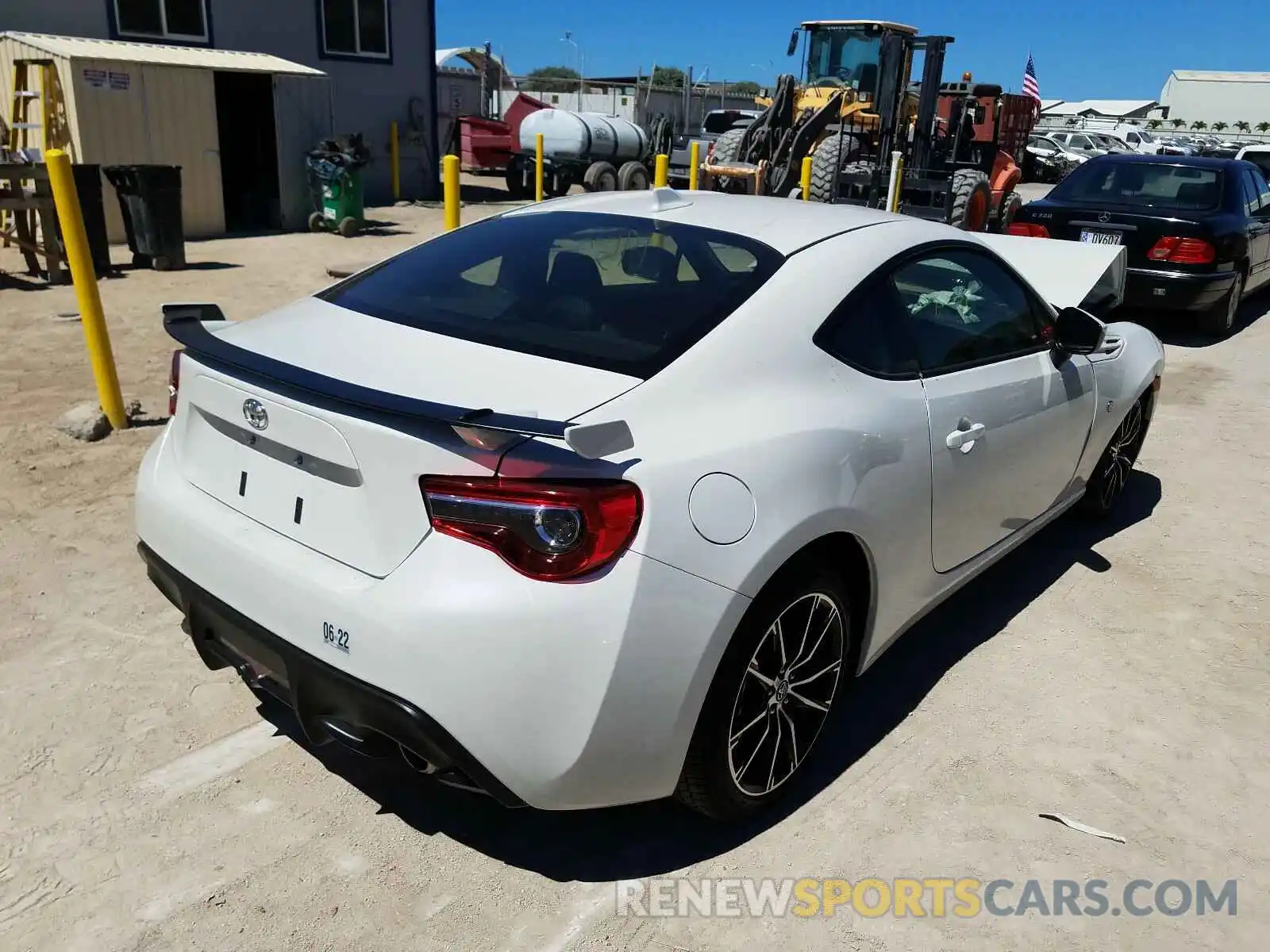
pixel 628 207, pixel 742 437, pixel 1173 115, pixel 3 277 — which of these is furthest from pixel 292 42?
pixel 1173 115

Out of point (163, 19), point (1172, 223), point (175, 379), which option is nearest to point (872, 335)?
point (175, 379)

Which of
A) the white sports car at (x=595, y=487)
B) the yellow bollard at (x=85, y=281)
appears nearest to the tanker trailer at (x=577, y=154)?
the yellow bollard at (x=85, y=281)

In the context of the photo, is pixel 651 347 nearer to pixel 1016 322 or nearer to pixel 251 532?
pixel 251 532

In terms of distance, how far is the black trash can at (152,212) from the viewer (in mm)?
10992

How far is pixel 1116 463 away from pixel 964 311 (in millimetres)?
1851

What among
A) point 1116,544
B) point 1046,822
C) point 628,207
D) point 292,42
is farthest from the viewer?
point 292,42

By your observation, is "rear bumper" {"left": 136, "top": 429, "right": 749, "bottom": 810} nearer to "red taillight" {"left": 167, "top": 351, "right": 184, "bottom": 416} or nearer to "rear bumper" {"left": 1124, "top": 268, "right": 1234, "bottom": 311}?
"red taillight" {"left": 167, "top": 351, "right": 184, "bottom": 416}

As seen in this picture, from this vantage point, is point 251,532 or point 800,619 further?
point 800,619

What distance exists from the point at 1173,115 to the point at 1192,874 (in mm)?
78797

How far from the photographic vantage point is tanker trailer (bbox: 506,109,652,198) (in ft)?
67.1

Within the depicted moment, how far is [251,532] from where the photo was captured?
247 centimetres

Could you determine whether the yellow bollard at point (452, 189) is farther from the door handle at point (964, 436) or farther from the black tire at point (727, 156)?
the black tire at point (727, 156)

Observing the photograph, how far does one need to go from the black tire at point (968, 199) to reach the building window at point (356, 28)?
1083 centimetres

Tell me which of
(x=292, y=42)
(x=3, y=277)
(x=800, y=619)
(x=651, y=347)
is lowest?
(x=3, y=277)
